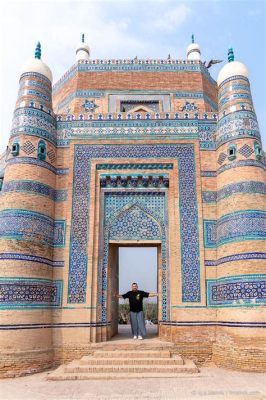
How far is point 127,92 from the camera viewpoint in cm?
1089

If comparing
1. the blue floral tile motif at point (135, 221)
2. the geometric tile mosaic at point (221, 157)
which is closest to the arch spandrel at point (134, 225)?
the blue floral tile motif at point (135, 221)

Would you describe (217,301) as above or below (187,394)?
above

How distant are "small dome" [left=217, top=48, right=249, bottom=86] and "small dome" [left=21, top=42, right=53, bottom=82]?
4454 millimetres

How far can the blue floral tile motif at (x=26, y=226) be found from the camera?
7.99 meters

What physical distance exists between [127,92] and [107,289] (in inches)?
221

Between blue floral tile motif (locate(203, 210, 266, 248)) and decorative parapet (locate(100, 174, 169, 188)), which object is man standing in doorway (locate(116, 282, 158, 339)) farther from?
decorative parapet (locate(100, 174, 169, 188))

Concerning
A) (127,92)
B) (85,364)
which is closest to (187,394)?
(85,364)

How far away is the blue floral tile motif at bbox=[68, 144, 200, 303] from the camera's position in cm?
842

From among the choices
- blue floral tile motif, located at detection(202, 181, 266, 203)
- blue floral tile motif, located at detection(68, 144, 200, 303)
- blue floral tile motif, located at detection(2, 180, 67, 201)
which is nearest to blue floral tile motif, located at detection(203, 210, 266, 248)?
blue floral tile motif, located at detection(202, 181, 266, 203)

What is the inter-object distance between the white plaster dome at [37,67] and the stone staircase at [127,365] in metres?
6.79

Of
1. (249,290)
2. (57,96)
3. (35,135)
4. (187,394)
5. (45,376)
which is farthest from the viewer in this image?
(57,96)

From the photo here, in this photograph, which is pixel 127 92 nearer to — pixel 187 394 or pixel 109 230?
pixel 109 230

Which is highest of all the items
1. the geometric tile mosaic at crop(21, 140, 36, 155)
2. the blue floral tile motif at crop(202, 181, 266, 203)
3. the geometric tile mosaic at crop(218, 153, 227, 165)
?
the geometric tile mosaic at crop(21, 140, 36, 155)

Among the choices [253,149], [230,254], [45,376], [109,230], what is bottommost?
[45,376]
